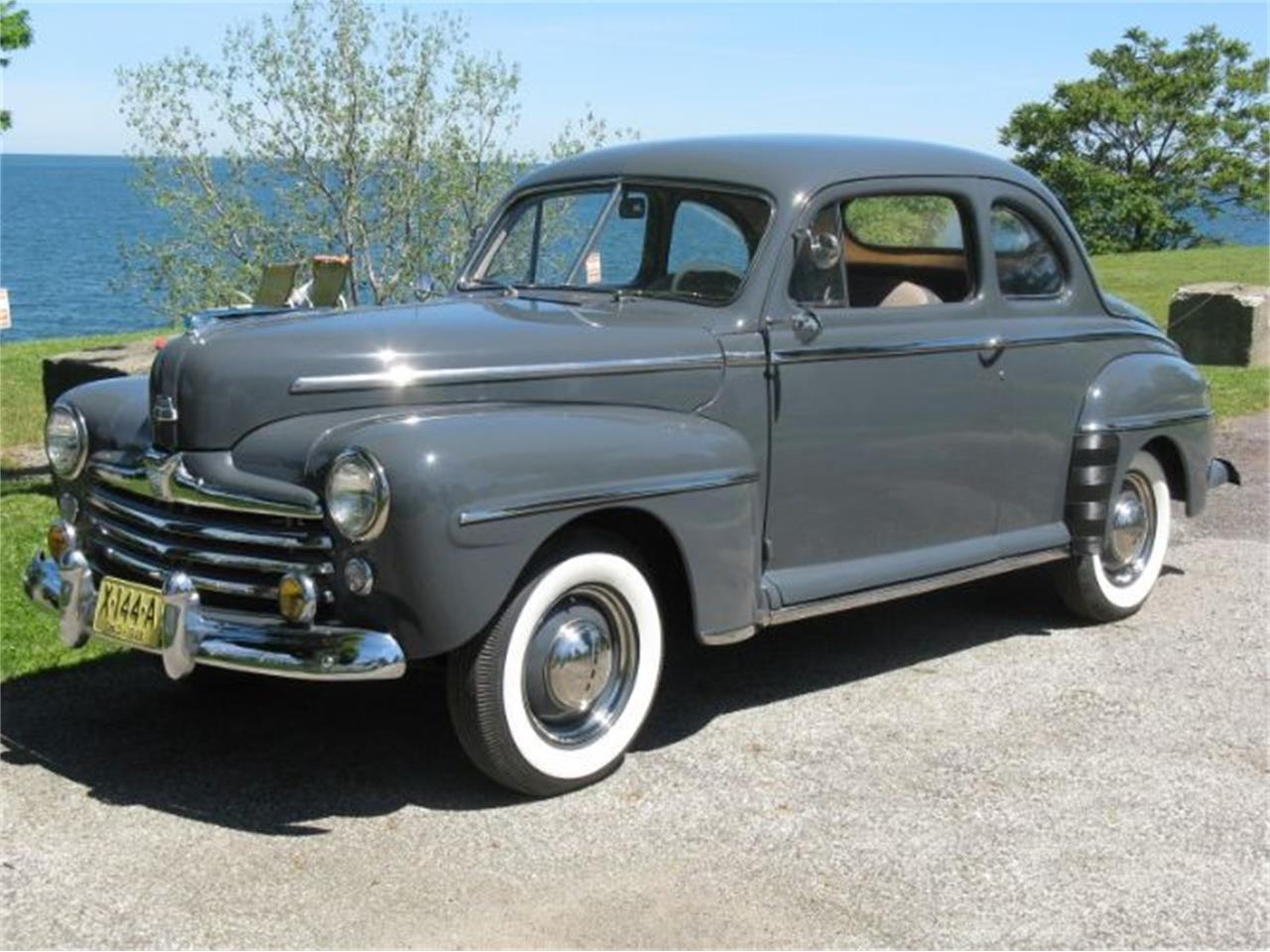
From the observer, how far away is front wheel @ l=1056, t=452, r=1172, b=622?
21.5 ft

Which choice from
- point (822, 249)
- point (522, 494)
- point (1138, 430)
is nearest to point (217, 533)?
point (522, 494)

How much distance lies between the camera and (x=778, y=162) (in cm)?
571

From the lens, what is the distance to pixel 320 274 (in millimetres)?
Answer: 8328

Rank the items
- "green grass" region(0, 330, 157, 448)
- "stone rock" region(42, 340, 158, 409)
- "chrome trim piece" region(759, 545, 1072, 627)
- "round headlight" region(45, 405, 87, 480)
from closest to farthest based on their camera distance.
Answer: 1. "round headlight" region(45, 405, 87, 480)
2. "chrome trim piece" region(759, 545, 1072, 627)
3. "stone rock" region(42, 340, 158, 409)
4. "green grass" region(0, 330, 157, 448)

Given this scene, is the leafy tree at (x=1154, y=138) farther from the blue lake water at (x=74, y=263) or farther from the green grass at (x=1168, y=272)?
the green grass at (x=1168, y=272)

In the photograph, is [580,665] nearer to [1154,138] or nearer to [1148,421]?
[1148,421]

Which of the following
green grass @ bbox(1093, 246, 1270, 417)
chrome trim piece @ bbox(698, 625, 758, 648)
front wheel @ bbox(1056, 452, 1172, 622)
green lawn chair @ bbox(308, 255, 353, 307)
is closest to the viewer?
chrome trim piece @ bbox(698, 625, 758, 648)

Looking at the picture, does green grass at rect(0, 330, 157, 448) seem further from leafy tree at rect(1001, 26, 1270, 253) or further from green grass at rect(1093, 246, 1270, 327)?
leafy tree at rect(1001, 26, 1270, 253)

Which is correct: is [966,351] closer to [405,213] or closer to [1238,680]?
[1238,680]

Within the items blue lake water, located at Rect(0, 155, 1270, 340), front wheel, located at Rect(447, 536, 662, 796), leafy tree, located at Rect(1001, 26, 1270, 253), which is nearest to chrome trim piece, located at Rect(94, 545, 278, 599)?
front wheel, located at Rect(447, 536, 662, 796)

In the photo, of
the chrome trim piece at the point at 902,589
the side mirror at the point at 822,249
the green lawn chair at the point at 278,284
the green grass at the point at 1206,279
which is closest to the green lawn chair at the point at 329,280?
the green lawn chair at the point at 278,284

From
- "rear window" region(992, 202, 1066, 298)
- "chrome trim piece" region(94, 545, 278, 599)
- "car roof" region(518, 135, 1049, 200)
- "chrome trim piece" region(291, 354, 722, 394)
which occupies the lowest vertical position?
"chrome trim piece" region(94, 545, 278, 599)

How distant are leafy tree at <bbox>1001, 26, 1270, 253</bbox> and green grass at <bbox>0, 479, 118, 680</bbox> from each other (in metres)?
35.6

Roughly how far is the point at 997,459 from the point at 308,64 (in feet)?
22.3
